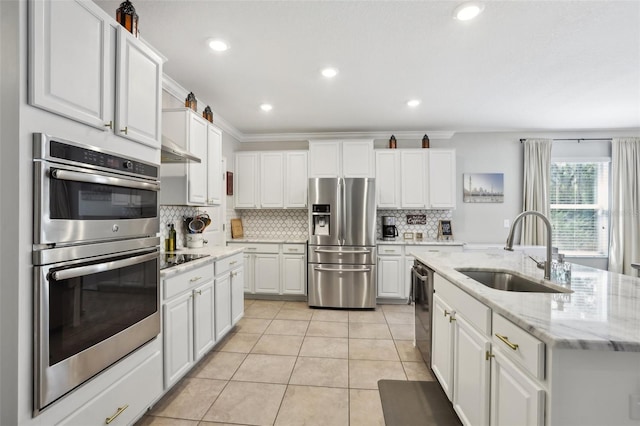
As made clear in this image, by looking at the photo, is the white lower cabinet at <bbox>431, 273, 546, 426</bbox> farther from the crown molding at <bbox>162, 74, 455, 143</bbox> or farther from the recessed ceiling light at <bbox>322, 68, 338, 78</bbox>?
the crown molding at <bbox>162, 74, 455, 143</bbox>

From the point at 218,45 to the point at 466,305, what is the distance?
2.51m

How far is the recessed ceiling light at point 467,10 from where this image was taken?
1.88 metres

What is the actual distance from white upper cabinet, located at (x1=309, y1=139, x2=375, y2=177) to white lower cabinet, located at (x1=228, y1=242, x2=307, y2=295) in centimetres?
120

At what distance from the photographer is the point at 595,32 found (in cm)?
220

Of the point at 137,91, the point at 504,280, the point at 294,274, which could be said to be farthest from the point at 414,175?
the point at 137,91

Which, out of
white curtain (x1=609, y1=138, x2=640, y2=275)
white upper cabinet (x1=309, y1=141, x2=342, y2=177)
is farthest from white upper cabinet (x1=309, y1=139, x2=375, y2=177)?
white curtain (x1=609, y1=138, x2=640, y2=275)

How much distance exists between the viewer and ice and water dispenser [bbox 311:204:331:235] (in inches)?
165

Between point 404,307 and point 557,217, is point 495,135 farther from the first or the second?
point 404,307

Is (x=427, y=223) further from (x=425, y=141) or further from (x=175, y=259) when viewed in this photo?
(x=175, y=259)

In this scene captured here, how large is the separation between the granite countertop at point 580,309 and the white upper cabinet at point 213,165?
2.42 meters

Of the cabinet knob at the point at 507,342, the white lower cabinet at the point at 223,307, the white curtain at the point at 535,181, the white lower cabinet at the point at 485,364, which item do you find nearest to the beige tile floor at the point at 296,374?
the white lower cabinet at the point at 223,307

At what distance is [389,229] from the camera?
4.70 meters

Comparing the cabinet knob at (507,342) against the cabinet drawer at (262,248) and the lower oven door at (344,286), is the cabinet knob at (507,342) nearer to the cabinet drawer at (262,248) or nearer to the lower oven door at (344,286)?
the lower oven door at (344,286)

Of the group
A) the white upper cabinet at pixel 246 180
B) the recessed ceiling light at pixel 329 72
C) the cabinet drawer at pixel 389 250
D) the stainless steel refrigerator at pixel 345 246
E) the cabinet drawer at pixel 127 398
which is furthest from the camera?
the white upper cabinet at pixel 246 180
